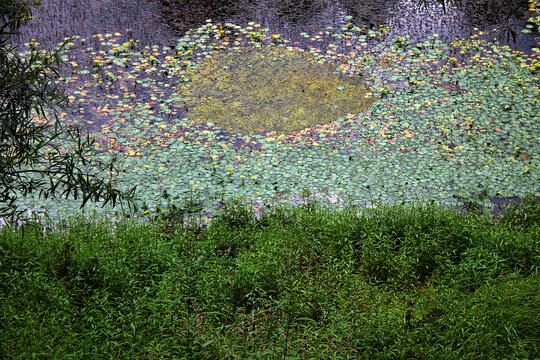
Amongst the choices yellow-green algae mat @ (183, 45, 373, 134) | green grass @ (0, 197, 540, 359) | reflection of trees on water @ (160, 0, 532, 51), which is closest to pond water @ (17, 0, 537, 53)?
reflection of trees on water @ (160, 0, 532, 51)

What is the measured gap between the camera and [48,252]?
16.4 feet

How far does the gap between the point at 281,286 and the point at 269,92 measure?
4.29 meters

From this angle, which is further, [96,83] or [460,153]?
[96,83]

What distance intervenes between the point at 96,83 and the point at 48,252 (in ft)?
13.4

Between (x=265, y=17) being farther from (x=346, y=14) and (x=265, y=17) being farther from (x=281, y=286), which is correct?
(x=281, y=286)

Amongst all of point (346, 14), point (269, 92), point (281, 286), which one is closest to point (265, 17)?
point (346, 14)

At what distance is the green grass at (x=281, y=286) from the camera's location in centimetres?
399

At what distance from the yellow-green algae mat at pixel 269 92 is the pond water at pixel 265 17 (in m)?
1.12

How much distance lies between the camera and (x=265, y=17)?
420 inches

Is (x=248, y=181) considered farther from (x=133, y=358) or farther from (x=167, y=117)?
(x=133, y=358)

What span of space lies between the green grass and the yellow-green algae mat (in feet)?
6.56

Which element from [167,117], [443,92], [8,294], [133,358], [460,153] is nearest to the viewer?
[133,358]

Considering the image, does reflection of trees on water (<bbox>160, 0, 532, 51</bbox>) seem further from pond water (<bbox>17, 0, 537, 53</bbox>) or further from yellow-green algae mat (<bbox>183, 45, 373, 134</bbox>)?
yellow-green algae mat (<bbox>183, 45, 373, 134</bbox>)

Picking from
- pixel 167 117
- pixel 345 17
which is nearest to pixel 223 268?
pixel 167 117
